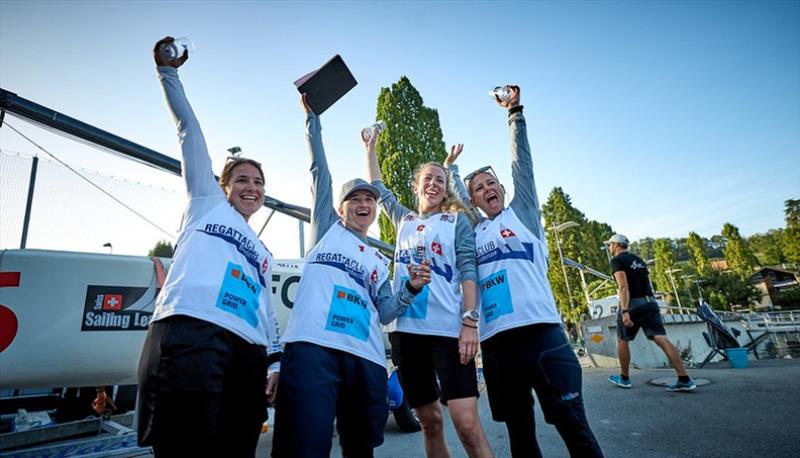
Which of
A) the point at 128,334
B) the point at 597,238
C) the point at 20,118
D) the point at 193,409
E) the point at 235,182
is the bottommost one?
the point at 193,409

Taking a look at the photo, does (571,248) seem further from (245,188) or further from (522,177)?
(245,188)

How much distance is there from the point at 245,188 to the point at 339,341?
3.59ft

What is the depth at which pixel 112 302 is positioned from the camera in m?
3.61

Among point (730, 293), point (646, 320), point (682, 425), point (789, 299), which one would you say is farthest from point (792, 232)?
point (682, 425)

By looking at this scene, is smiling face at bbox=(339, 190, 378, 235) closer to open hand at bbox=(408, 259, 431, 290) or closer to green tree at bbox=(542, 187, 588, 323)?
open hand at bbox=(408, 259, 431, 290)

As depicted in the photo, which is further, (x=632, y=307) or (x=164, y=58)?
(x=632, y=307)

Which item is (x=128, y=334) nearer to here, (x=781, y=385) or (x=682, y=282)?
(x=781, y=385)

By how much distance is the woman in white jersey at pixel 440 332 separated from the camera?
2.09 m

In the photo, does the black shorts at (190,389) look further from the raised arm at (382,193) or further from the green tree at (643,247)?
the green tree at (643,247)

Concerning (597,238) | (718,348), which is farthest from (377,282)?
(597,238)

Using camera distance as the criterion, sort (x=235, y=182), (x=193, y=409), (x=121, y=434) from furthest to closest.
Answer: (x=121, y=434) → (x=235, y=182) → (x=193, y=409)

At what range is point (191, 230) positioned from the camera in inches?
74.1

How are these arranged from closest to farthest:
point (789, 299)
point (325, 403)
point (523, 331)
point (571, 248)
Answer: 1. point (325, 403)
2. point (523, 331)
3. point (571, 248)
4. point (789, 299)

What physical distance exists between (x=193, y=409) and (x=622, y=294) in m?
5.77
